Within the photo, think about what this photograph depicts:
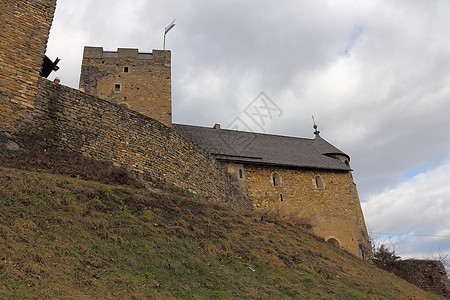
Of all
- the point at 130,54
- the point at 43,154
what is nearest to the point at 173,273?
the point at 43,154

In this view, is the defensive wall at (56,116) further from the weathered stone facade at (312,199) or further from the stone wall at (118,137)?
the weathered stone facade at (312,199)

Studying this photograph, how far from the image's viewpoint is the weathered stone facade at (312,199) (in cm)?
2111

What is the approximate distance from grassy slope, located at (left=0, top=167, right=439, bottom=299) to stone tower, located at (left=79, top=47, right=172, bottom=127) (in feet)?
36.4

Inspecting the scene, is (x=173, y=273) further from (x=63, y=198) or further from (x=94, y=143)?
(x=94, y=143)

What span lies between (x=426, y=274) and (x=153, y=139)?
1558 cm

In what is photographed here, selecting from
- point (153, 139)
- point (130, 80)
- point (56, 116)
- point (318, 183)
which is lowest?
point (56, 116)

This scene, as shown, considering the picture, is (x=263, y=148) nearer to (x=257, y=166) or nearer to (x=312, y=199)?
(x=257, y=166)

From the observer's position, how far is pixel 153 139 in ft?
45.0

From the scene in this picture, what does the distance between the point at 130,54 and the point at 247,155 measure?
988 cm

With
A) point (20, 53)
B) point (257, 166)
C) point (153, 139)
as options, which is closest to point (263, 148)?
point (257, 166)

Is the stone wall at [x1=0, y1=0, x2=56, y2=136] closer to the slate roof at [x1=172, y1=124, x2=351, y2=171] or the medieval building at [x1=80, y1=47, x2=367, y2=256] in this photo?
the medieval building at [x1=80, y1=47, x2=367, y2=256]

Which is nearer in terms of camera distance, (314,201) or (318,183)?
(314,201)

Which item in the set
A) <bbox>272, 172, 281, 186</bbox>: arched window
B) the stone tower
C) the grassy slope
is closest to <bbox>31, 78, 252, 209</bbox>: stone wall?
the grassy slope

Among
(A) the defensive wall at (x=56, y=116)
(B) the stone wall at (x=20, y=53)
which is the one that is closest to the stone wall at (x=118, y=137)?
(A) the defensive wall at (x=56, y=116)
